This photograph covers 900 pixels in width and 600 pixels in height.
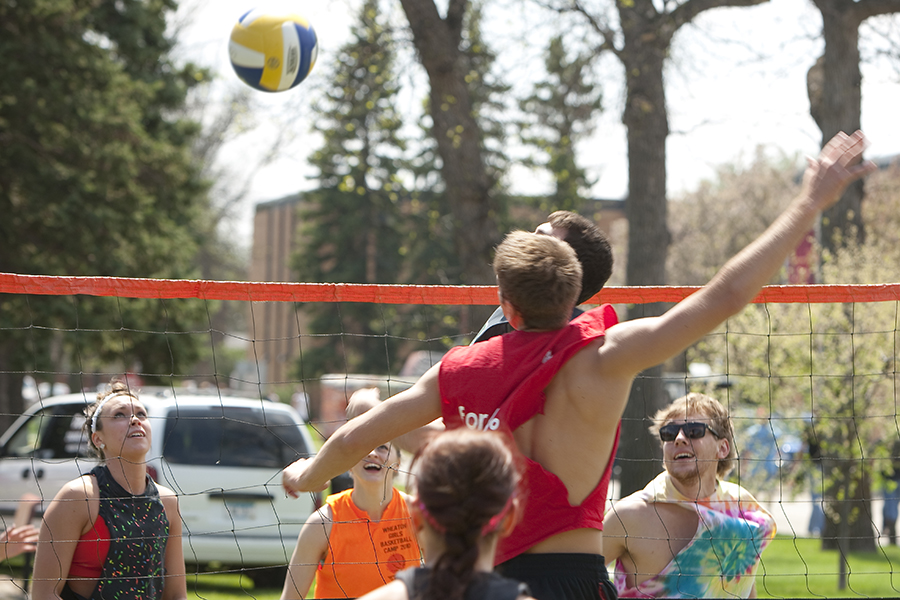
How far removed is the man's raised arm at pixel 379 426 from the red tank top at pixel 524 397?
42 millimetres

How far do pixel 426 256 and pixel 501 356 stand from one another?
102 feet

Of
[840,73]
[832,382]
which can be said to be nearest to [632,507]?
[832,382]

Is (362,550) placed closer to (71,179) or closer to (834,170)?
(834,170)

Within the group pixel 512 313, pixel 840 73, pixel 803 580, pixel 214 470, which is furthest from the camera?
pixel 840 73

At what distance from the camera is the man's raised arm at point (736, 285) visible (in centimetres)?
210

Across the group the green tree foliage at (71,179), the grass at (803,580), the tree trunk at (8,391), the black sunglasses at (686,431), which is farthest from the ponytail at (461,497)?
the tree trunk at (8,391)

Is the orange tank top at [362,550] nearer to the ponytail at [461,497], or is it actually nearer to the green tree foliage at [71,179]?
the ponytail at [461,497]

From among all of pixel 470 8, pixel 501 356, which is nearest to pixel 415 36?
pixel 470 8

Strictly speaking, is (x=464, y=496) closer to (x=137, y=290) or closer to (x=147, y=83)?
(x=137, y=290)

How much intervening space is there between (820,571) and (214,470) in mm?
6560

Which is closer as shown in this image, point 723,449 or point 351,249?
point 723,449

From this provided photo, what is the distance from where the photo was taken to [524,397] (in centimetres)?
218

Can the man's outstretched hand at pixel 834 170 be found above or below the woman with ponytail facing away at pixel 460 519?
above

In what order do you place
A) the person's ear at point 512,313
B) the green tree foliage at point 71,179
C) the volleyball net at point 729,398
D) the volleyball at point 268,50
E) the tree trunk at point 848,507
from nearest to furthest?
1. the person's ear at point 512,313
2. the volleyball net at point 729,398
3. the volleyball at point 268,50
4. the tree trunk at point 848,507
5. the green tree foliage at point 71,179
